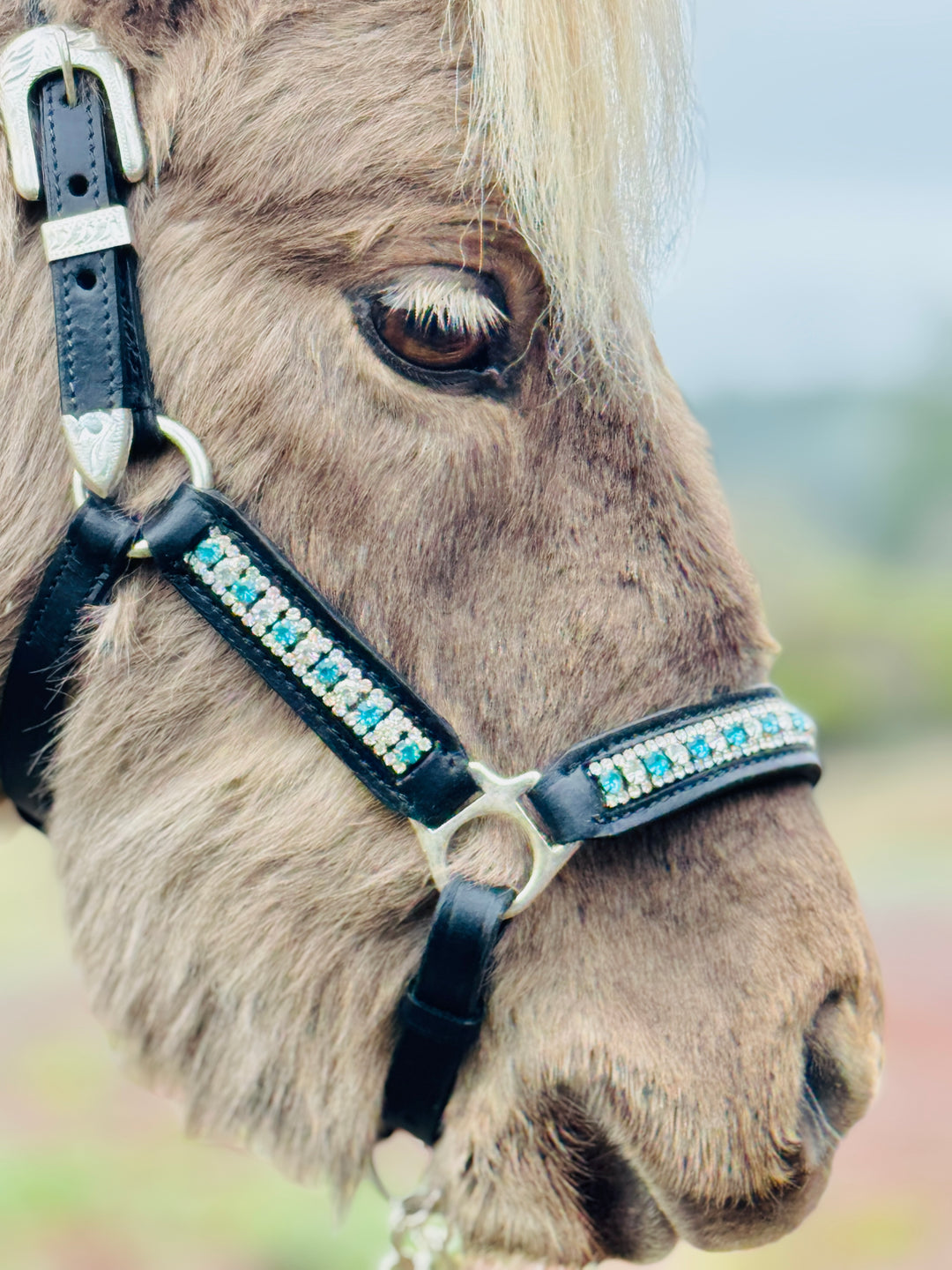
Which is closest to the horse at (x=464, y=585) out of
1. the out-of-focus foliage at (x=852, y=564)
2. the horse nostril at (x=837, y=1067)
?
the horse nostril at (x=837, y=1067)

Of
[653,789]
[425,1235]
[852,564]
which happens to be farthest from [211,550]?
[852,564]

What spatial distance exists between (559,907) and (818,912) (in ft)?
0.95

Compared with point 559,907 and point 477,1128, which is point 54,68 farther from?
point 477,1128

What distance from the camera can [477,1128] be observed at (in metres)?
1.14

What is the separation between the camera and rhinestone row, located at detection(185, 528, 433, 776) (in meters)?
1.11

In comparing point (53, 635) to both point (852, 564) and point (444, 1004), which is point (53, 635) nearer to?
point (444, 1004)

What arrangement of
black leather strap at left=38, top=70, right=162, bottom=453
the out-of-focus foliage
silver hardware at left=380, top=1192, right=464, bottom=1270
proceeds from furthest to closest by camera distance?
the out-of-focus foliage → silver hardware at left=380, top=1192, right=464, bottom=1270 → black leather strap at left=38, top=70, right=162, bottom=453

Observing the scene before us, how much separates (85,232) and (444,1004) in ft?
3.00

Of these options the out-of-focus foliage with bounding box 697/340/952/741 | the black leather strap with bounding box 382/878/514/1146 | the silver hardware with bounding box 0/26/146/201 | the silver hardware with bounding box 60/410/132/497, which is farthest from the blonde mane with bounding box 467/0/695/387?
the out-of-focus foliage with bounding box 697/340/952/741

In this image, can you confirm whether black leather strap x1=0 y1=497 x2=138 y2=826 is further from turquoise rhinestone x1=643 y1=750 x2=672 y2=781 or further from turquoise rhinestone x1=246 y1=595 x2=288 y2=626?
turquoise rhinestone x1=643 y1=750 x2=672 y2=781

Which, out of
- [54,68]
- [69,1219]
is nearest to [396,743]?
[54,68]

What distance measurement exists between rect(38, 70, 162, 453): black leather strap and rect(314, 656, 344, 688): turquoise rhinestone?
0.33 m

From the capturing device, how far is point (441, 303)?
1.09 metres

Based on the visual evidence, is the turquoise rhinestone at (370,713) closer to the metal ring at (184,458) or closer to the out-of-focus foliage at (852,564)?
the metal ring at (184,458)
